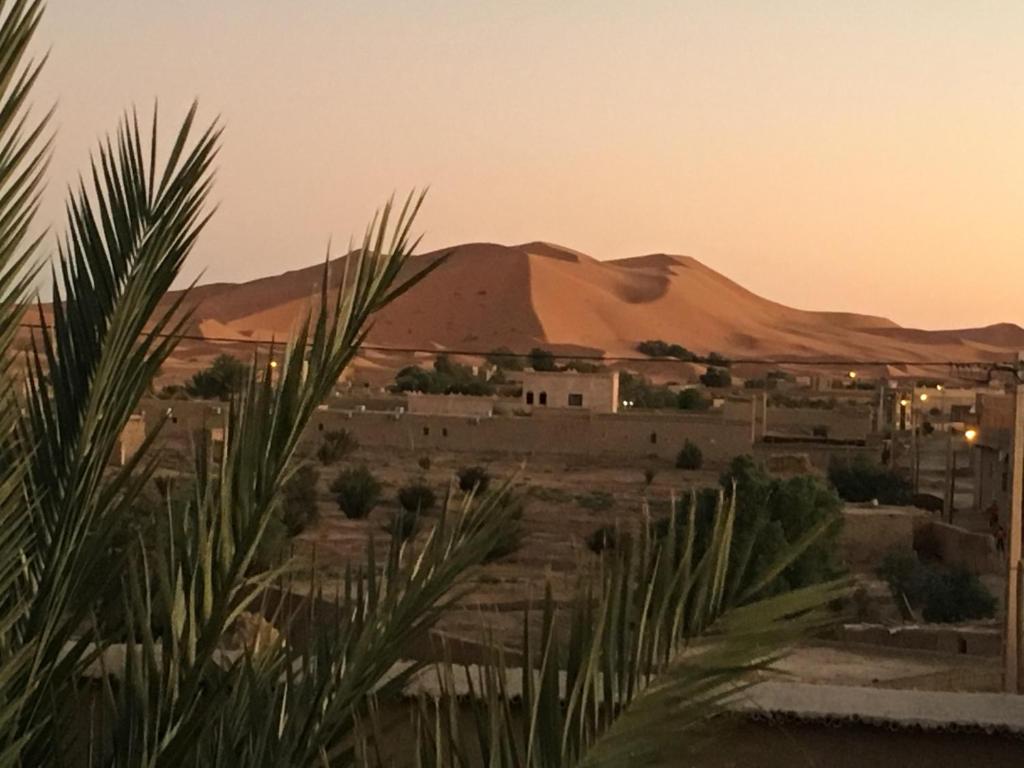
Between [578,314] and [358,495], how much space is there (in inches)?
2922

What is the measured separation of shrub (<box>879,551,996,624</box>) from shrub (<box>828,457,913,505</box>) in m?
9.01

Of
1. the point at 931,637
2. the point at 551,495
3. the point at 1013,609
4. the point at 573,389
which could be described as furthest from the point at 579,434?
the point at 1013,609

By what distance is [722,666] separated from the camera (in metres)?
2.41

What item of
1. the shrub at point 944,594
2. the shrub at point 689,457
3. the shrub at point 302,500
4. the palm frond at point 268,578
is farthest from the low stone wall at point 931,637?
the shrub at point 689,457

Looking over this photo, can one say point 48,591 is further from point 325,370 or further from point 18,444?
point 325,370

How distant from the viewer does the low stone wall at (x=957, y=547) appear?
19.5 m

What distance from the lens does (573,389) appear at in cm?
4038

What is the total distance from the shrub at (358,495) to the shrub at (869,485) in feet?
30.1

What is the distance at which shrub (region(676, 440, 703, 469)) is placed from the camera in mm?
30438

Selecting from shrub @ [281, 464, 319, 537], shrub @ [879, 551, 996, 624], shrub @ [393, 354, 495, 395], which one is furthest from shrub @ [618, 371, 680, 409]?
shrub @ [879, 551, 996, 624]

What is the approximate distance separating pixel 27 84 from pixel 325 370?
2.29 ft

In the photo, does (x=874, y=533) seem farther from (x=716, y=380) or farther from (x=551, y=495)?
(x=716, y=380)

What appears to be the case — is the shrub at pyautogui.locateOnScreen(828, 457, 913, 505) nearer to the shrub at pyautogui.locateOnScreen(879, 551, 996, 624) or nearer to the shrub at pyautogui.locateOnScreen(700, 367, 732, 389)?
the shrub at pyautogui.locateOnScreen(879, 551, 996, 624)

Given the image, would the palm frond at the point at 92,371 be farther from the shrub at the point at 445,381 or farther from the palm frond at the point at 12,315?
the shrub at the point at 445,381
